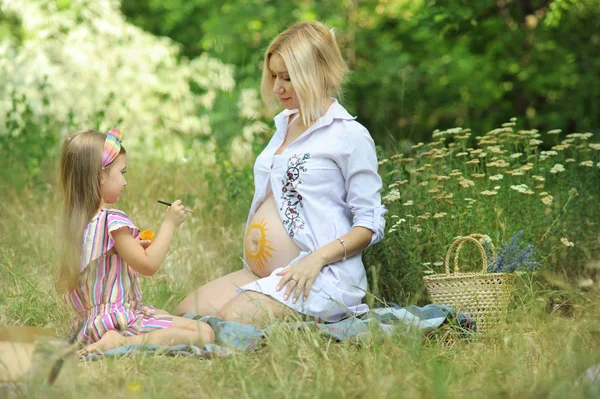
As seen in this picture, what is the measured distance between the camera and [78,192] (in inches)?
127

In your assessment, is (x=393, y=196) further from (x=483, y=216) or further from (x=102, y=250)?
(x=102, y=250)

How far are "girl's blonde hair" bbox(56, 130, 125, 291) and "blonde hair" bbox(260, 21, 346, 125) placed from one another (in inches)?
36.2

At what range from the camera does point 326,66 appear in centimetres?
362

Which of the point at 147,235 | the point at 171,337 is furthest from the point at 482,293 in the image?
the point at 147,235

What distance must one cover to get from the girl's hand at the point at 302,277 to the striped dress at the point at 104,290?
0.52 meters

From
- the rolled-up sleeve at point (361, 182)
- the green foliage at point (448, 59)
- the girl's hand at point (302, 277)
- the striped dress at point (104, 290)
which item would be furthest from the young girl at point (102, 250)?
the green foliage at point (448, 59)

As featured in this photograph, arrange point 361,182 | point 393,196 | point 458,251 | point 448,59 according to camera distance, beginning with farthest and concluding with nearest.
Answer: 1. point 448,59
2. point 393,196
3. point 458,251
4. point 361,182

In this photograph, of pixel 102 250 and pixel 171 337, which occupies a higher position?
pixel 102 250

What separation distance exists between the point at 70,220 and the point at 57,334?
697 mm

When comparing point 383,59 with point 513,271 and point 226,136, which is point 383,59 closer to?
point 226,136

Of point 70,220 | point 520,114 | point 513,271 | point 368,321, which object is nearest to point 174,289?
point 70,220

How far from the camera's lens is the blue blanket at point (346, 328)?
3.06 metres

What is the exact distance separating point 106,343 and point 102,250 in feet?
1.24

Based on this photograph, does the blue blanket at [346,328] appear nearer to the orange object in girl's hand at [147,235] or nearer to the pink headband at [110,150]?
the orange object in girl's hand at [147,235]
